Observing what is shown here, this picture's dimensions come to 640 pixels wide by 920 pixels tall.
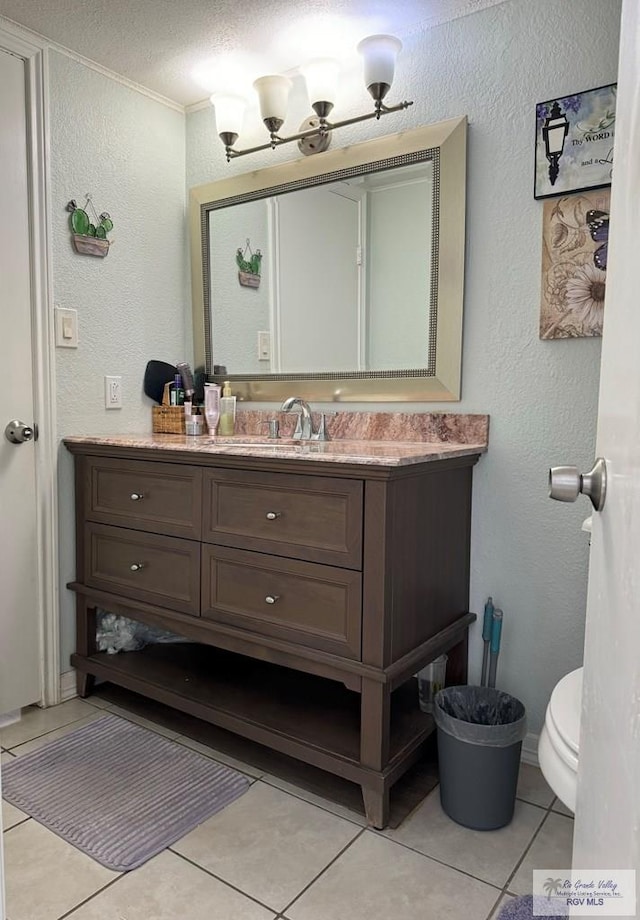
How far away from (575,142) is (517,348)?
0.55m

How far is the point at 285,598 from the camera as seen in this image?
1.69 meters

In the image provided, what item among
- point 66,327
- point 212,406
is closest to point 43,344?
point 66,327

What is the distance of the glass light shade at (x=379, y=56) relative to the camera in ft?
6.09

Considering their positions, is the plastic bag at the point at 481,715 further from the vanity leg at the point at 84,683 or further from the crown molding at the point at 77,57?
the crown molding at the point at 77,57

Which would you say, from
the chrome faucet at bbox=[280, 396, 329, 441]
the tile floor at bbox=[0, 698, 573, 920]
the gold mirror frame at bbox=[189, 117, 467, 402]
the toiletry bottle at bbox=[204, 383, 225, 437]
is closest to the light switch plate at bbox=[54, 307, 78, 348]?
the toiletry bottle at bbox=[204, 383, 225, 437]

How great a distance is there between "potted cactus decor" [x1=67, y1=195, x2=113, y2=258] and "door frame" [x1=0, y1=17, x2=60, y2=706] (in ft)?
0.32

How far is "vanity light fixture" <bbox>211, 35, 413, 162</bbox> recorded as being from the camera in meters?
1.87

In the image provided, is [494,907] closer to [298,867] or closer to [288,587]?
[298,867]

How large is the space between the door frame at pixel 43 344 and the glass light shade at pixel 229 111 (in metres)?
0.55

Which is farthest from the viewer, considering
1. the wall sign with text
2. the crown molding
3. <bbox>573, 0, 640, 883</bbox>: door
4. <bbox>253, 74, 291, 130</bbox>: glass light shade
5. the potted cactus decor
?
the potted cactus decor

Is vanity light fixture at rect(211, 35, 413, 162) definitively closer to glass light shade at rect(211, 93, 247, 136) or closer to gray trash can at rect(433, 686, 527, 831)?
glass light shade at rect(211, 93, 247, 136)

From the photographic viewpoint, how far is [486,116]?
6.09 feet

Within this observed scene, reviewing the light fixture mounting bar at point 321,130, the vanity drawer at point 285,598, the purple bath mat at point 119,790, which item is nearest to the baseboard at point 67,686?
the purple bath mat at point 119,790

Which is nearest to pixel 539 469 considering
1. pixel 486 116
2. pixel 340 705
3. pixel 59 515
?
pixel 340 705
